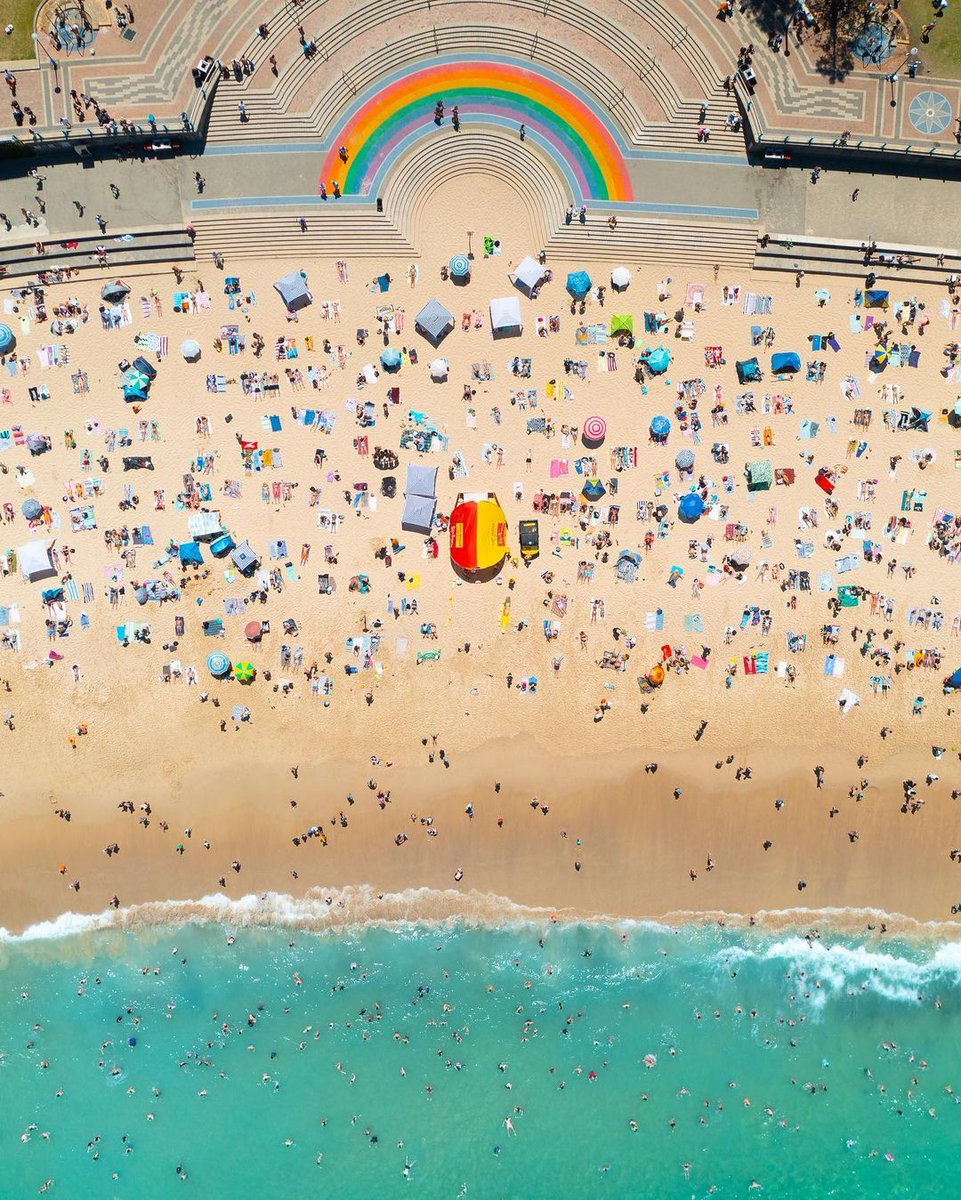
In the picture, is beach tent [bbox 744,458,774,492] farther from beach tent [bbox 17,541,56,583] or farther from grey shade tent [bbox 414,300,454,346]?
beach tent [bbox 17,541,56,583]

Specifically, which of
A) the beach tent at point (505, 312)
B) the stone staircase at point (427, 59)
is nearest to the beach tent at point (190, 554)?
the beach tent at point (505, 312)

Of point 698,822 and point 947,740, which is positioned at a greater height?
point 947,740

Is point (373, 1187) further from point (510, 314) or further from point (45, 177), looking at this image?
point (45, 177)

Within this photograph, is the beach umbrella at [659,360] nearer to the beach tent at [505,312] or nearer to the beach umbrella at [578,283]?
the beach umbrella at [578,283]

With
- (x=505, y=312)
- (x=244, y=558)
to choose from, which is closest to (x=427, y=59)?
(x=505, y=312)

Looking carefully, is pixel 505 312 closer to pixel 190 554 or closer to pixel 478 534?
pixel 478 534

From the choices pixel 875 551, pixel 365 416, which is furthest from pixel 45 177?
pixel 875 551
